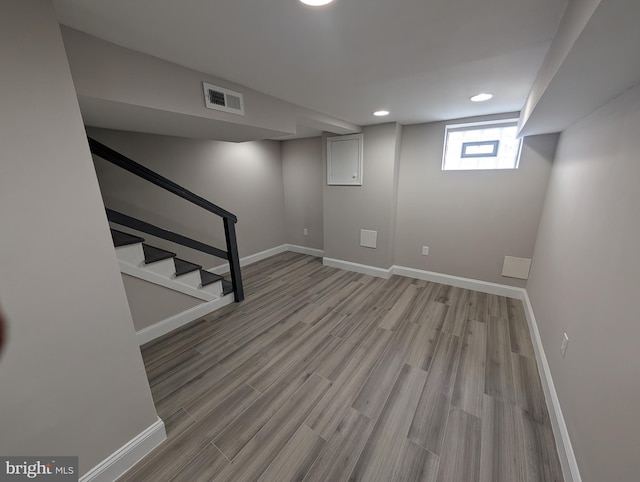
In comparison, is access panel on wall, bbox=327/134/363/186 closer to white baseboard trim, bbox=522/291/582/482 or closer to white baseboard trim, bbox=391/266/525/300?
white baseboard trim, bbox=391/266/525/300

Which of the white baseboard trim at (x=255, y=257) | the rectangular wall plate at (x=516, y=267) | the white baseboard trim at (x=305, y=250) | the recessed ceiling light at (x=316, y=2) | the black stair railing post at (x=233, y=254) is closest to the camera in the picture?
the recessed ceiling light at (x=316, y=2)

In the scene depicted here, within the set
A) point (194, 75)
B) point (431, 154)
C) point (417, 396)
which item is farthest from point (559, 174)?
point (194, 75)

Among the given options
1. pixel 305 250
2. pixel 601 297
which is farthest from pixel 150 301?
pixel 601 297

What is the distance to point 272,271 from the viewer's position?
13.9 ft

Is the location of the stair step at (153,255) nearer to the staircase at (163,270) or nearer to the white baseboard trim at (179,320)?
the staircase at (163,270)

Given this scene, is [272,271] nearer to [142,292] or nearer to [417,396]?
[142,292]

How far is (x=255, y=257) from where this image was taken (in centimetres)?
468

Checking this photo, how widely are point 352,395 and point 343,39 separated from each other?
222 centimetres

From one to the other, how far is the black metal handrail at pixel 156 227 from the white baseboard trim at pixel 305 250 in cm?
201

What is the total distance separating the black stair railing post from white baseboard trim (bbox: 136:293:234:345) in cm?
11

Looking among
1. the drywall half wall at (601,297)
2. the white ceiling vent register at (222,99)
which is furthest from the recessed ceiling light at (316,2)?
the drywall half wall at (601,297)

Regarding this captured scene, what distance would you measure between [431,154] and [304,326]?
267 centimetres

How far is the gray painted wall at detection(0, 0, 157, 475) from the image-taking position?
0.99 metres

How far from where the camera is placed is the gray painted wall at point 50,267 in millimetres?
994
